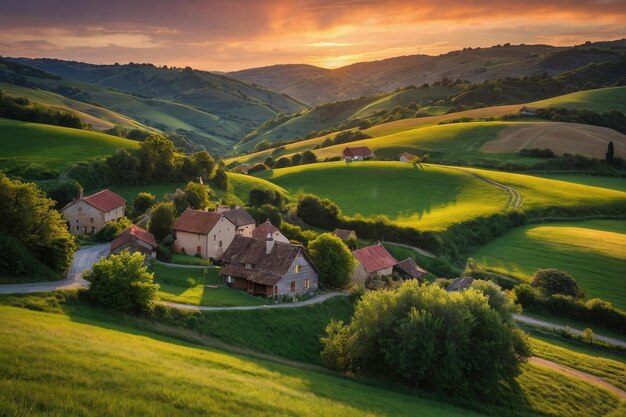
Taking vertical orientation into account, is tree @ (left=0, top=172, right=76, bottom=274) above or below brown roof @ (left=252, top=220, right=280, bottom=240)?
above

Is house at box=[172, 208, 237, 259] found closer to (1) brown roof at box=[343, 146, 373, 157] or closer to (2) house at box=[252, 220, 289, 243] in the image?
(2) house at box=[252, 220, 289, 243]

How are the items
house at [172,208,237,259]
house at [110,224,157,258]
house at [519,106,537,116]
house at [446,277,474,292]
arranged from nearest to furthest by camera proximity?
house at [110,224,157,258]
house at [446,277,474,292]
house at [172,208,237,259]
house at [519,106,537,116]

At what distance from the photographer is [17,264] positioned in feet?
133

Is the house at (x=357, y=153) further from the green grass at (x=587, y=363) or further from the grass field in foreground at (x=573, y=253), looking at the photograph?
the green grass at (x=587, y=363)

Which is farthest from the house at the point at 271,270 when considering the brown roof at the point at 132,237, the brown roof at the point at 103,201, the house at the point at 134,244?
the brown roof at the point at 103,201

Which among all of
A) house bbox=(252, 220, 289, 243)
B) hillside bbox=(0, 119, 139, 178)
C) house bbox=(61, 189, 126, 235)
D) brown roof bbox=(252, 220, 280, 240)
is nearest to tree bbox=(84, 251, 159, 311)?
house bbox=(252, 220, 289, 243)

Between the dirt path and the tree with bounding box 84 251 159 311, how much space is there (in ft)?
113

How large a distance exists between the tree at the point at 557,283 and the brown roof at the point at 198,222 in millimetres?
43301

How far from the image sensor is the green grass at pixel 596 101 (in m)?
178

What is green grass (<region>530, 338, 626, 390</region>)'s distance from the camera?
45.7 m

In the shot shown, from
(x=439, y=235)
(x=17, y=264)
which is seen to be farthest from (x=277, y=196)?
(x=17, y=264)

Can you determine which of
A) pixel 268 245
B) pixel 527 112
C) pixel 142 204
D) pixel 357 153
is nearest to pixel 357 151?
pixel 357 153

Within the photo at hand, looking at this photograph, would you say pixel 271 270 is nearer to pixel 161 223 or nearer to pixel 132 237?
pixel 132 237

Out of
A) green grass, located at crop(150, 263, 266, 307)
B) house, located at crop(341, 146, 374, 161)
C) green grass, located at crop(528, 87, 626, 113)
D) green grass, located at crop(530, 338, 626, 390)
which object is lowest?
green grass, located at crop(530, 338, 626, 390)
